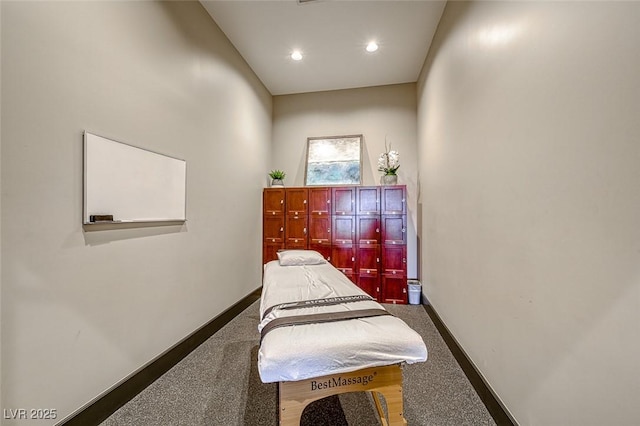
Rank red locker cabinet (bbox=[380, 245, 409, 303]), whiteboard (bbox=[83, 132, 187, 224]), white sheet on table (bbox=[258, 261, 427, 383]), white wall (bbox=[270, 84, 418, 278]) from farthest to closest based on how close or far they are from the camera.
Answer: white wall (bbox=[270, 84, 418, 278]), red locker cabinet (bbox=[380, 245, 409, 303]), whiteboard (bbox=[83, 132, 187, 224]), white sheet on table (bbox=[258, 261, 427, 383])

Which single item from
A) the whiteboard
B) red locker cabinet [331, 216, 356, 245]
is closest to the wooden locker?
red locker cabinet [331, 216, 356, 245]

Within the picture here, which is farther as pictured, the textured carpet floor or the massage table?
the textured carpet floor

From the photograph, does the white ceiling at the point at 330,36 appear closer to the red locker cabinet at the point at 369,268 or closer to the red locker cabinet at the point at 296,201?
the red locker cabinet at the point at 296,201

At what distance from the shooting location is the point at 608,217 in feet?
2.71

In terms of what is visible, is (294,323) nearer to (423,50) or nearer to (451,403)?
(451,403)

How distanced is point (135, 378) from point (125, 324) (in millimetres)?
402

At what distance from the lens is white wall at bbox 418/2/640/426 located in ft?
2.57

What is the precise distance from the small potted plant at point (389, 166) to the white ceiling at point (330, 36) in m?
1.21

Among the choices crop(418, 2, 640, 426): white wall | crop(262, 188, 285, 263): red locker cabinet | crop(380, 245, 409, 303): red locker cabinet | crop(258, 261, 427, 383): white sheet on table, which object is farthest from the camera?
crop(262, 188, 285, 263): red locker cabinet

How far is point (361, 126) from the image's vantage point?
4.27 metres

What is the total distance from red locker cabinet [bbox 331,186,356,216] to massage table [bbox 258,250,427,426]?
2281 millimetres

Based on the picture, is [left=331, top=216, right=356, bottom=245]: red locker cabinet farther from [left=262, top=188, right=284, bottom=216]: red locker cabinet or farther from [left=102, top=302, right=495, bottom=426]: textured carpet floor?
[left=102, top=302, right=495, bottom=426]: textured carpet floor

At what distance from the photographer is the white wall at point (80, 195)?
3.92 ft

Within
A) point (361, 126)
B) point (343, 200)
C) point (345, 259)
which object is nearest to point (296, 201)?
point (343, 200)
